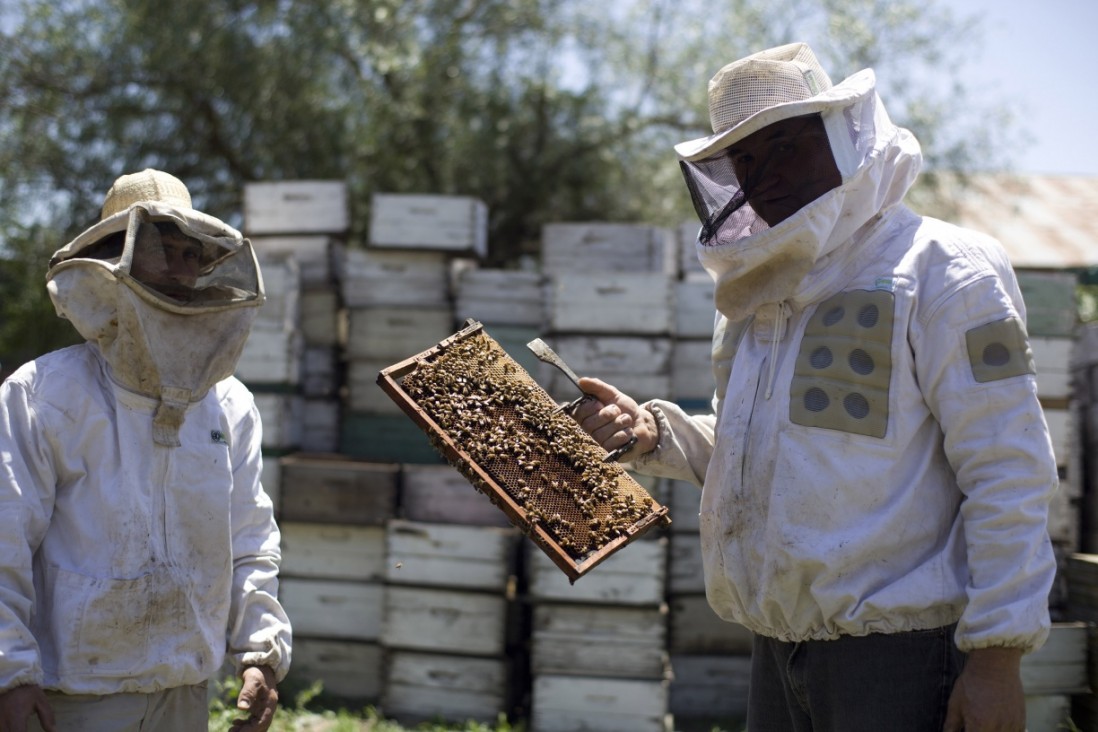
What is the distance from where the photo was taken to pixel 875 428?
6.55 feet

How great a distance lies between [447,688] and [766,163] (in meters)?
3.74

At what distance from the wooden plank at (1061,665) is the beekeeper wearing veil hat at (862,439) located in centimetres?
267

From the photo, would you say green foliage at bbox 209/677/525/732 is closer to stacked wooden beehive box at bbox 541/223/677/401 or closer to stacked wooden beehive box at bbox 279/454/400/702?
stacked wooden beehive box at bbox 279/454/400/702

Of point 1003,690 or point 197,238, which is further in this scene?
point 197,238

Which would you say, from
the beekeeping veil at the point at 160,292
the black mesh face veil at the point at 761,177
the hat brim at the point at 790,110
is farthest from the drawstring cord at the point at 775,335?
the beekeeping veil at the point at 160,292

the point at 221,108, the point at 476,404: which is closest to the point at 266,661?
the point at 476,404

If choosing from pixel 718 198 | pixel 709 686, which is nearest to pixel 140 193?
pixel 718 198

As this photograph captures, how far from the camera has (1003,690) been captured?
72.8 inches

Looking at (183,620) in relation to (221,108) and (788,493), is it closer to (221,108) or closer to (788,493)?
(788,493)

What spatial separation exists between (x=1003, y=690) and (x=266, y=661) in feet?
5.25

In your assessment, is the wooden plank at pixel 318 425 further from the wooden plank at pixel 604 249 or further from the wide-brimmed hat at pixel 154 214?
the wide-brimmed hat at pixel 154 214

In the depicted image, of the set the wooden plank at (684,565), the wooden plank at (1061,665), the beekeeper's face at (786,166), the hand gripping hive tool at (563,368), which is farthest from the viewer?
the wooden plank at (684,565)

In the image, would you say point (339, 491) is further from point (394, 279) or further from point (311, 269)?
point (311, 269)

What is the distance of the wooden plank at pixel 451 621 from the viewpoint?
512 centimetres
